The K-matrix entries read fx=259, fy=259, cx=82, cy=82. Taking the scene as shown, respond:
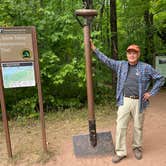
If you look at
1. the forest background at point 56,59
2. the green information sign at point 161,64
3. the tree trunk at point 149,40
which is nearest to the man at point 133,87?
the forest background at point 56,59

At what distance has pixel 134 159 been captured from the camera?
412 cm

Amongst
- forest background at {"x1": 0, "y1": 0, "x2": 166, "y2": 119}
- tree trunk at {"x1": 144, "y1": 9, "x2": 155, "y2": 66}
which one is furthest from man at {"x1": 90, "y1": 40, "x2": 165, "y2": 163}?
tree trunk at {"x1": 144, "y1": 9, "x2": 155, "y2": 66}

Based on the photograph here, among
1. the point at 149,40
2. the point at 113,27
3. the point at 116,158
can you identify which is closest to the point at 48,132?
the point at 116,158

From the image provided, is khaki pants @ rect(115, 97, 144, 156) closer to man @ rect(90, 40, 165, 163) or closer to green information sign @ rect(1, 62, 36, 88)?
man @ rect(90, 40, 165, 163)

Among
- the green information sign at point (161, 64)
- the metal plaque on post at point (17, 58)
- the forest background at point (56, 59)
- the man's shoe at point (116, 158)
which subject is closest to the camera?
the man's shoe at point (116, 158)

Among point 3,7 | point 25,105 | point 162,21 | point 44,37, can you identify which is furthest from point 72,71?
point 162,21

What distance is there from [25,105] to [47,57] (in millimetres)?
1417

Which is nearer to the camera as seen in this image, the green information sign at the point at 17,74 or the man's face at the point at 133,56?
the man's face at the point at 133,56

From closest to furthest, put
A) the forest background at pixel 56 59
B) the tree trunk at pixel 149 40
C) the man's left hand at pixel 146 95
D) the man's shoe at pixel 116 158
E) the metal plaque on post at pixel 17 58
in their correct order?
the man's left hand at pixel 146 95 → the man's shoe at pixel 116 158 → the metal plaque on post at pixel 17 58 → the forest background at pixel 56 59 → the tree trunk at pixel 149 40

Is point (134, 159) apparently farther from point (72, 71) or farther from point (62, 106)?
A: point (62, 106)

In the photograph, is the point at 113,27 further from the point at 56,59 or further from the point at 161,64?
the point at 161,64

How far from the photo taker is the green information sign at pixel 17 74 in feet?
13.8

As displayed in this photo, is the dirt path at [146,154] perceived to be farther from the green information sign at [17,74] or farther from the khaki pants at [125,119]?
the green information sign at [17,74]

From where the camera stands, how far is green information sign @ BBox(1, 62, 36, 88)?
4.20m
